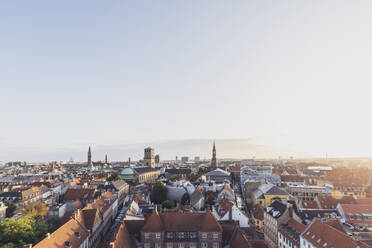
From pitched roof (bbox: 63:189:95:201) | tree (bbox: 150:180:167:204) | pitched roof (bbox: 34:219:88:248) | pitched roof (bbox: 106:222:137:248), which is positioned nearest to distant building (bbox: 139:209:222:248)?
pitched roof (bbox: 106:222:137:248)

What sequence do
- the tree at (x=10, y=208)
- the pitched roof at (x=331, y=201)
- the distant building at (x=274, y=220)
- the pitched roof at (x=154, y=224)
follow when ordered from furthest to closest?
the pitched roof at (x=331, y=201) < the tree at (x=10, y=208) < the distant building at (x=274, y=220) < the pitched roof at (x=154, y=224)

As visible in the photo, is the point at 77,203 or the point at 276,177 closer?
the point at 77,203

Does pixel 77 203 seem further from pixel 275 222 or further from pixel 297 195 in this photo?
pixel 297 195

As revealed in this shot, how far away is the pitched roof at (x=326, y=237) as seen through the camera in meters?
35.3

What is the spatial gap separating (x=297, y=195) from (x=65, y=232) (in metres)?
88.2

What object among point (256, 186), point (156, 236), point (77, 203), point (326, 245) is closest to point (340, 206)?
point (326, 245)

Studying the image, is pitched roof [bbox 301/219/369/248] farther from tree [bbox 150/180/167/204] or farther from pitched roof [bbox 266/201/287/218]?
tree [bbox 150/180/167/204]

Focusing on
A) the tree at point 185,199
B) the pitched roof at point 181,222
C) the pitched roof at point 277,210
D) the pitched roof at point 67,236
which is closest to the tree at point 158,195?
the tree at point 185,199

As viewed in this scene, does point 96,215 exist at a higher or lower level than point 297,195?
higher

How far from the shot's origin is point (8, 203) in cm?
7619

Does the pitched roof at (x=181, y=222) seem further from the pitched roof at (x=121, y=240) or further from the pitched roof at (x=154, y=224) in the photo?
the pitched roof at (x=121, y=240)

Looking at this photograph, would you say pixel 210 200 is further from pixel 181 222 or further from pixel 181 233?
pixel 181 233

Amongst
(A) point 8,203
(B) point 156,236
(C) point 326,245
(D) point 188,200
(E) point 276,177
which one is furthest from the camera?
(E) point 276,177

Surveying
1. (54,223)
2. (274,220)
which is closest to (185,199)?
(274,220)
